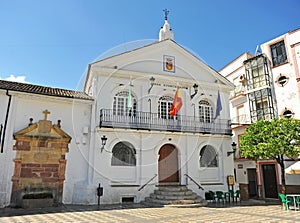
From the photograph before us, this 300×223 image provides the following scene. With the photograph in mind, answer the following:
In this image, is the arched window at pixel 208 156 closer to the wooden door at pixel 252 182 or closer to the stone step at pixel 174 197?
the stone step at pixel 174 197

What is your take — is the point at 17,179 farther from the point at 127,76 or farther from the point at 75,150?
the point at 127,76

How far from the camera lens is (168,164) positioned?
47.9 feet

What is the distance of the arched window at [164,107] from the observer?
1529 centimetres

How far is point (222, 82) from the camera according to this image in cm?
1711

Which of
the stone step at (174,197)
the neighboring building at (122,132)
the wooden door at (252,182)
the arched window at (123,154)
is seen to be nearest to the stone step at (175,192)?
→ the stone step at (174,197)

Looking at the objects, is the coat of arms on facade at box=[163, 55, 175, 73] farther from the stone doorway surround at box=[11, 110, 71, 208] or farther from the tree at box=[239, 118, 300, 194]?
the stone doorway surround at box=[11, 110, 71, 208]

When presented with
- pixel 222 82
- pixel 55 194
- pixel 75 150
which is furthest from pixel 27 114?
pixel 222 82

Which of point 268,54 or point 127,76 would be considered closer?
point 127,76

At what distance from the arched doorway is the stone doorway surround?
17.7 feet

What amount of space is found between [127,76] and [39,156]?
656 cm

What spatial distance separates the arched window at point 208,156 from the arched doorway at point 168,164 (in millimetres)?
1914

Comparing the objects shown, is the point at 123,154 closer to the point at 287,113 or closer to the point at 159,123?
the point at 159,123

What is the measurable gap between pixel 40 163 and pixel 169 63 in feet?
32.2

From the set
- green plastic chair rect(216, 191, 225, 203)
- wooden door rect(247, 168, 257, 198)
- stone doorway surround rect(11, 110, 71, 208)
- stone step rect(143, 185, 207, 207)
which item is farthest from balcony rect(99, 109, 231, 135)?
wooden door rect(247, 168, 257, 198)
